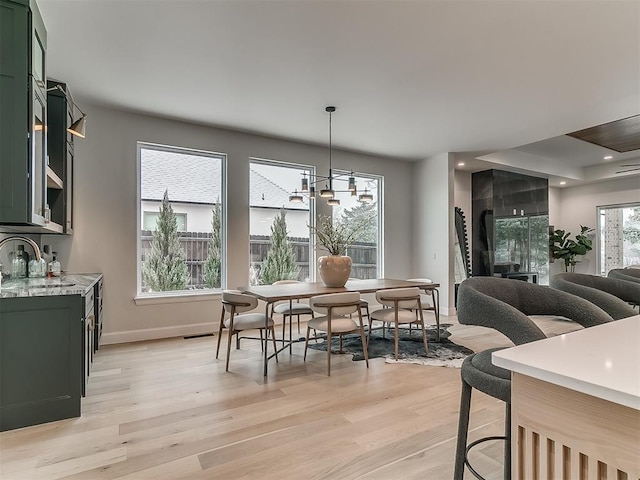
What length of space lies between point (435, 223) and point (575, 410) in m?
5.86

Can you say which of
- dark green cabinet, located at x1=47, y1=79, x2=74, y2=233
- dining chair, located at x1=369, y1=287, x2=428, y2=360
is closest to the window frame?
dark green cabinet, located at x1=47, y1=79, x2=74, y2=233

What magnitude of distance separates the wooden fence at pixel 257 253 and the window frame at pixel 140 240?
0.38 feet

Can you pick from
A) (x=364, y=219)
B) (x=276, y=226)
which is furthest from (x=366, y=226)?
(x=276, y=226)

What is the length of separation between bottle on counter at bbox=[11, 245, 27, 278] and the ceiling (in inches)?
70.1

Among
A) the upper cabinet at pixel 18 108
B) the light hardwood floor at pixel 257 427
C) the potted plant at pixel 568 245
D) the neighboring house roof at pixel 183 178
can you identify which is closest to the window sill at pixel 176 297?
the light hardwood floor at pixel 257 427

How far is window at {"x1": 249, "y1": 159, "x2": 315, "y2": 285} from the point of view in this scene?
5.20 meters

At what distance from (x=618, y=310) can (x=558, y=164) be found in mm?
7134

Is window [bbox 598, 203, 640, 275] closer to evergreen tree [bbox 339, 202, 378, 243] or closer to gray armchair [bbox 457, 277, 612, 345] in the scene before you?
evergreen tree [bbox 339, 202, 378, 243]

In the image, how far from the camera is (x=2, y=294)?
218 centimetres

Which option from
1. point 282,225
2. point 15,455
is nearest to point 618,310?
point 15,455

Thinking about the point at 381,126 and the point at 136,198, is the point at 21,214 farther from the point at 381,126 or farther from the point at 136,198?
the point at 381,126

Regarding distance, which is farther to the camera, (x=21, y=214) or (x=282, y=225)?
(x=282, y=225)

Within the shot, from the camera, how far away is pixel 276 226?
5371mm

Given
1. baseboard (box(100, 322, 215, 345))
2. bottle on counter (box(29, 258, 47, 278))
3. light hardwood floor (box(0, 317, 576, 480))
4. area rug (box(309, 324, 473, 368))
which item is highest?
bottle on counter (box(29, 258, 47, 278))
